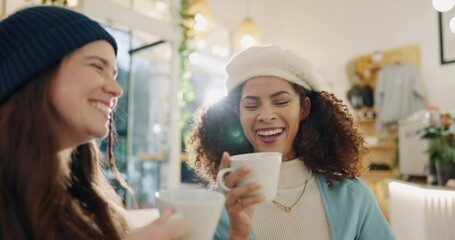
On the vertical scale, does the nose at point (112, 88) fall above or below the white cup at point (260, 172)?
above

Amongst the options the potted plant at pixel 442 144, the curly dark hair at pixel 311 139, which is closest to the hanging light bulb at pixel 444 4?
the potted plant at pixel 442 144

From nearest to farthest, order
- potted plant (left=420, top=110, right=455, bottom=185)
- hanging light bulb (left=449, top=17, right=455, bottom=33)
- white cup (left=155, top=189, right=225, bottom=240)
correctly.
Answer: white cup (left=155, top=189, right=225, bottom=240) < potted plant (left=420, top=110, right=455, bottom=185) < hanging light bulb (left=449, top=17, right=455, bottom=33)

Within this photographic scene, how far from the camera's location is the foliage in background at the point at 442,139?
238cm

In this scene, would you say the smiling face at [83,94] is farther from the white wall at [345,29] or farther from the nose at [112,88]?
the white wall at [345,29]

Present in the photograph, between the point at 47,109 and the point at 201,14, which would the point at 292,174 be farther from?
the point at 201,14

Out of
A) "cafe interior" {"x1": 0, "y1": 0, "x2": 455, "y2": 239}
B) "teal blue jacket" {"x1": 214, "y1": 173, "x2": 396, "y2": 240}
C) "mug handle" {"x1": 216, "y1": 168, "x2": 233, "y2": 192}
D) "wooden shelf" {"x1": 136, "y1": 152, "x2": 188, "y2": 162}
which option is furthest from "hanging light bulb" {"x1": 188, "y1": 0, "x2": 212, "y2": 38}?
"mug handle" {"x1": 216, "y1": 168, "x2": 233, "y2": 192}

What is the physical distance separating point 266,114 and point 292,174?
0.21 metres

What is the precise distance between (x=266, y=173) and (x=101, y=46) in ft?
1.28

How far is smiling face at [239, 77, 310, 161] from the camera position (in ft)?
3.14

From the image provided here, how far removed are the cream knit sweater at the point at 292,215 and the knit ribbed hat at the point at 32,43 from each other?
2.02 feet

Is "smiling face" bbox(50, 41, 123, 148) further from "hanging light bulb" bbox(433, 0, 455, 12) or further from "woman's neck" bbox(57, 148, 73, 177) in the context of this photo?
"hanging light bulb" bbox(433, 0, 455, 12)

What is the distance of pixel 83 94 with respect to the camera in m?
0.62

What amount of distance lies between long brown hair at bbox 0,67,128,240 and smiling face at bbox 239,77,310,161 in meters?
0.47

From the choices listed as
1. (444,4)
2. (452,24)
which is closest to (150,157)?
(444,4)
